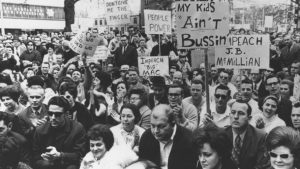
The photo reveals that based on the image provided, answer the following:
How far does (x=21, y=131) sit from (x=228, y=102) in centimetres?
283

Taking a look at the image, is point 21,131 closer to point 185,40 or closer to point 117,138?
point 117,138

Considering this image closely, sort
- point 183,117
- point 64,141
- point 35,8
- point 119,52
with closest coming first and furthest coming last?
point 64,141 < point 183,117 < point 119,52 < point 35,8

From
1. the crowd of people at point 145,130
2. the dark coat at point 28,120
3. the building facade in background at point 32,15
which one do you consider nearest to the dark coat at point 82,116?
the crowd of people at point 145,130

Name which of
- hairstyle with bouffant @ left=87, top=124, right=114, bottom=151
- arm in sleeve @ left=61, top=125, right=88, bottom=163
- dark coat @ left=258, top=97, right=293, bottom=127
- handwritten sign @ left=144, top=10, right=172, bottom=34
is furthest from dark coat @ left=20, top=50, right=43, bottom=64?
hairstyle with bouffant @ left=87, top=124, right=114, bottom=151

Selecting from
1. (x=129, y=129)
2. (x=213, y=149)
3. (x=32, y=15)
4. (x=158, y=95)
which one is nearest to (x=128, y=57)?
(x=158, y=95)

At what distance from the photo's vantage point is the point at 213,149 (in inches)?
153

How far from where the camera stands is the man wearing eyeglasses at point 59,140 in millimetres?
5285

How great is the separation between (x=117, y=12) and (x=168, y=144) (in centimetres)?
820

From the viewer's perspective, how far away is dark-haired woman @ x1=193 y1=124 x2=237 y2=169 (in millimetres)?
3857

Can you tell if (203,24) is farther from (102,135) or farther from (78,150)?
(102,135)

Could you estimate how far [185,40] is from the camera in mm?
6965

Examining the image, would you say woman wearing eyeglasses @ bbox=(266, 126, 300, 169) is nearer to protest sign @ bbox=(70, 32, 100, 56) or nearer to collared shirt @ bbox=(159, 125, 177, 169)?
collared shirt @ bbox=(159, 125, 177, 169)

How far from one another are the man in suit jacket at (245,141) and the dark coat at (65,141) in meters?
1.67

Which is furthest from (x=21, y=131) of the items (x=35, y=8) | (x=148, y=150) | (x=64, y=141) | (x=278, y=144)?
(x=35, y=8)
